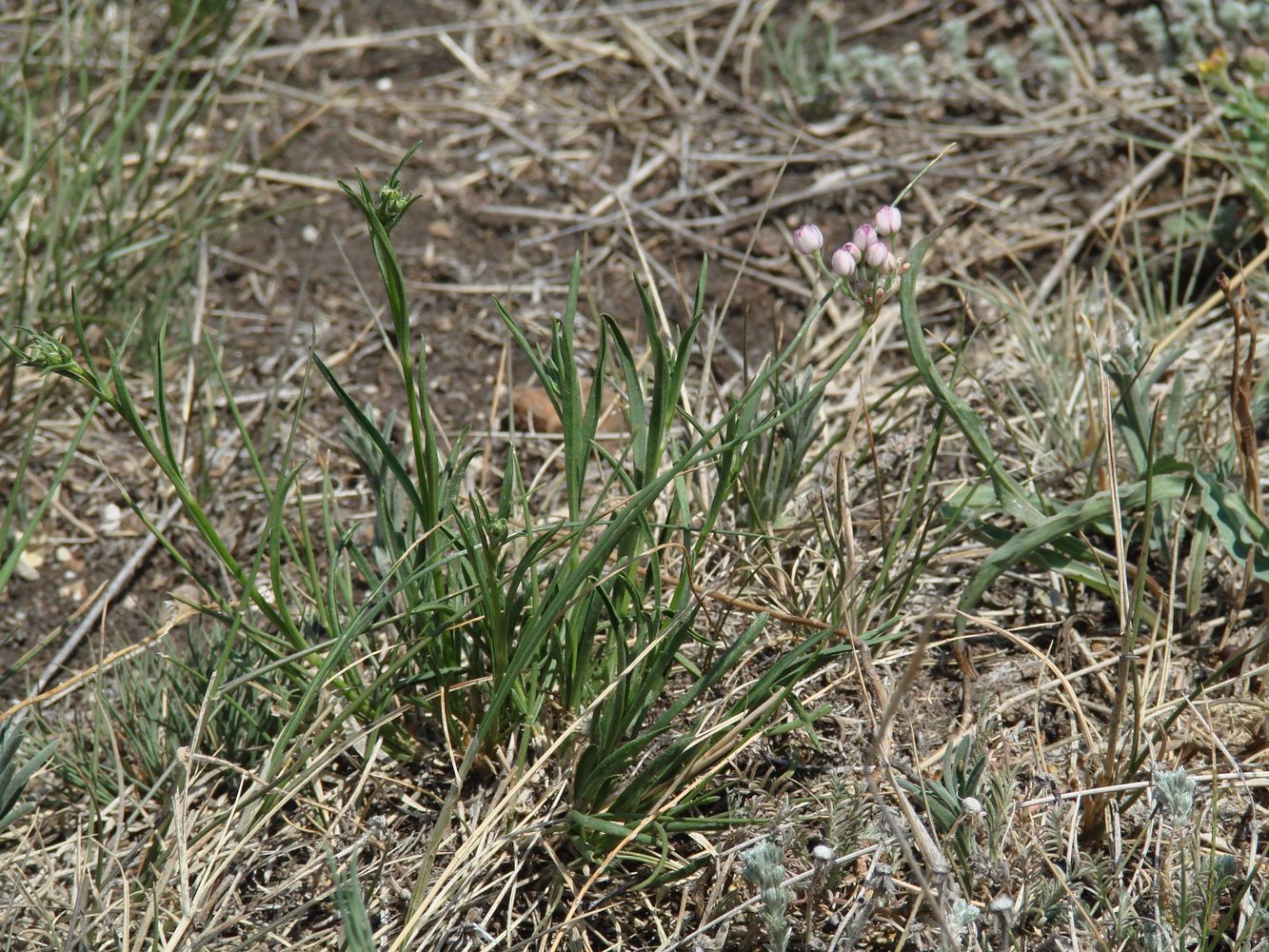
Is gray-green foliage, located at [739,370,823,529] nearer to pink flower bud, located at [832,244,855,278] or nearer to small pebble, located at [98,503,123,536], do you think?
pink flower bud, located at [832,244,855,278]

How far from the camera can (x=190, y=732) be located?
1.89 metres

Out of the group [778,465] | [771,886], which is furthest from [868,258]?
[771,886]

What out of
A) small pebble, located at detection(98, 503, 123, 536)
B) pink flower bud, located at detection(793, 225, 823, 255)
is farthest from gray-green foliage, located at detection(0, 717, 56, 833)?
pink flower bud, located at detection(793, 225, 823, 255)

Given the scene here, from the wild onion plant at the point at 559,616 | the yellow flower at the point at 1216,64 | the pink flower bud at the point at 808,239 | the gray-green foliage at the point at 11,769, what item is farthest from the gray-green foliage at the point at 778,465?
the yellow flower at the point at 1216,64

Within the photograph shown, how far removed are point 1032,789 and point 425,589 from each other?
942mm

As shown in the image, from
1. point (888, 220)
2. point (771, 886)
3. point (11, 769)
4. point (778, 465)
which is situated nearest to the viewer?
point (771, 886)

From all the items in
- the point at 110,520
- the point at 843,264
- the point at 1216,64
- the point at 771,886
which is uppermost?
the point at 1216,64

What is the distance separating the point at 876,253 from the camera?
1497 mm

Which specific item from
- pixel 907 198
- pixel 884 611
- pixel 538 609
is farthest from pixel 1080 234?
pixel 538 609

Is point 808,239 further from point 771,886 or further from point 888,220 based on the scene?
point 771,886

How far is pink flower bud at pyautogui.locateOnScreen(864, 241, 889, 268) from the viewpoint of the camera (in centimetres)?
149

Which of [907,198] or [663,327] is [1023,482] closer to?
[663,327]

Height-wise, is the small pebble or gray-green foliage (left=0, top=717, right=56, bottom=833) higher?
gray-green foliage (left=0, top=717, right=56, bottom=833)

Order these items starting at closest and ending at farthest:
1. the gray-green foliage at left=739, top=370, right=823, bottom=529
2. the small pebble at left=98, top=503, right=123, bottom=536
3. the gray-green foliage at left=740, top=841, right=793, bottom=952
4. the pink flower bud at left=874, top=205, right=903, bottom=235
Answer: the gray-green foliage at left=740, top=841, right=793, bottom=952 < the pink flower bud at left=874, top=205, right=903, bottom=235 < the gray-green foliage at left=739, top=370, right=823, bottom=529 < the small pebble at left=98, top=503, right=123, bottom=536
